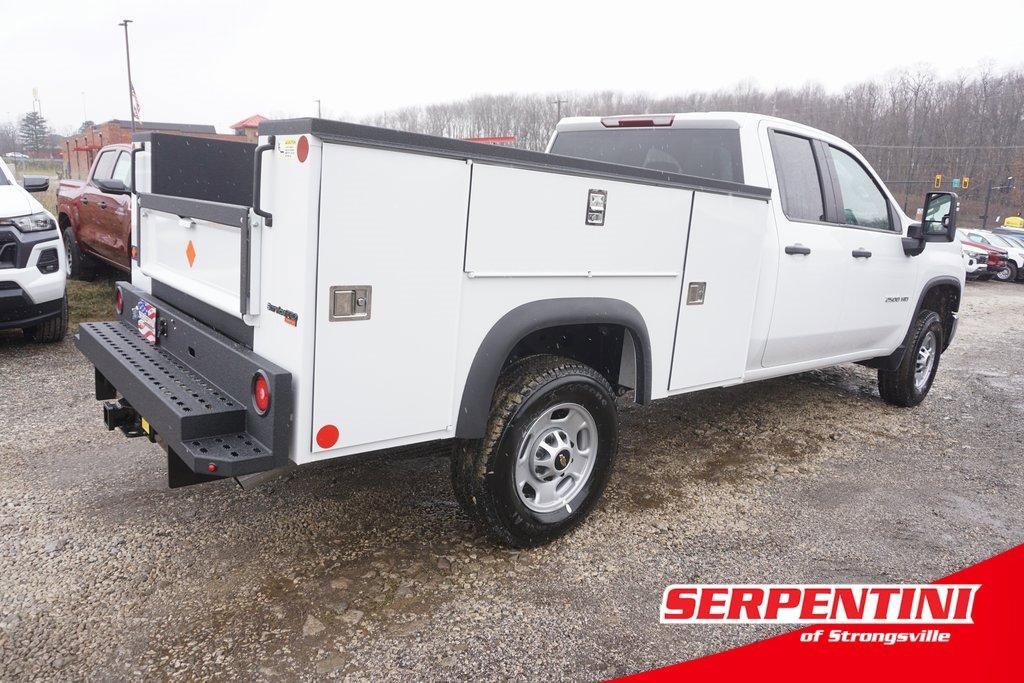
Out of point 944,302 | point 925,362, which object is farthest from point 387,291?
point 944,302

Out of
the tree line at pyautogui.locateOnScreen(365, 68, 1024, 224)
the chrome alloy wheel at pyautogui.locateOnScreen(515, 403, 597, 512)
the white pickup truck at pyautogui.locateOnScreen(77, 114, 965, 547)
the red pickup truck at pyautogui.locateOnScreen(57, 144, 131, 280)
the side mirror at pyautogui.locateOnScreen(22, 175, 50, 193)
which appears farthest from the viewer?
the tree line at pyautogui.locateOnScreen(365, 68, 1024, 224)

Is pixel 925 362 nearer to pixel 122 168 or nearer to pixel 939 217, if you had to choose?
pixel 939 217

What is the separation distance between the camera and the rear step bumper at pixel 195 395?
248 centimetres

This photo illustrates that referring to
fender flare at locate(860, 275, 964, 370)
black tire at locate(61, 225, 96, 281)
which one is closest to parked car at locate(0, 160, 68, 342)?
black tire at locate(61, 225, 96, 281)

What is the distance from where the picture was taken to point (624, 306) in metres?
3.39

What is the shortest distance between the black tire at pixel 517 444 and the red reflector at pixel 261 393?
2.97 feet

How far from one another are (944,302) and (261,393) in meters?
6.03

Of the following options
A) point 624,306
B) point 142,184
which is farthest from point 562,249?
point 142,184

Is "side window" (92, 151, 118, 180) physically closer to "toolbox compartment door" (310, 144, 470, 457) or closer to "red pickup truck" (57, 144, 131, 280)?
"red pickup truck" (57, 144, 131, 280)

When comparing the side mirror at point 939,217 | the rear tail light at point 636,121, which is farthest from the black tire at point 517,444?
the side mirror at point 939,217

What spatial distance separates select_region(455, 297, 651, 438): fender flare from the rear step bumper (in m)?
0.72

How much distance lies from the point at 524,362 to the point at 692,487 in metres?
1.65

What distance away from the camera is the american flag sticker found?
11.3ft

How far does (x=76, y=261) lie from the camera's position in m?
9.62
